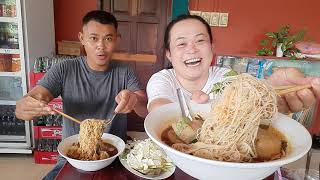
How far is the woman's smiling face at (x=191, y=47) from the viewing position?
1.11m

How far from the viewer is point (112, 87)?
1.64 metres

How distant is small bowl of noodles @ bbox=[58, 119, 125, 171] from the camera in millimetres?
887

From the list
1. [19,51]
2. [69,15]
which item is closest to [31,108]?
[19,51]

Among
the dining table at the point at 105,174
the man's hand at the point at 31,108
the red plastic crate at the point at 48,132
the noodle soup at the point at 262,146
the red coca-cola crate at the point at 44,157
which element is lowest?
the red coca-cola crate at the point at 44,157

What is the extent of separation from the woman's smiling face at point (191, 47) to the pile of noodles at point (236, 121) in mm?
344

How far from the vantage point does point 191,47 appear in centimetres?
111

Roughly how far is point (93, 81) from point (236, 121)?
109cm

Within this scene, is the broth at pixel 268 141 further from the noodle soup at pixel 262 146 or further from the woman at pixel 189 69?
the woman at pixel 189 69

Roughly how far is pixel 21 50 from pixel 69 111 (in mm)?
1303

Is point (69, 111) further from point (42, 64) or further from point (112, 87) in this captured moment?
point (42, 64)

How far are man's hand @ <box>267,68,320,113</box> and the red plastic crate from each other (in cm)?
220

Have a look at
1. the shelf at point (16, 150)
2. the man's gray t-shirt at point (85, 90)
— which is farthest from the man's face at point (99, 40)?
the shelf at point (16, 150)

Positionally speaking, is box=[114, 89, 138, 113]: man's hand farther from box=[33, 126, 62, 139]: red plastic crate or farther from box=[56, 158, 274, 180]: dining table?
→ box=[33, 126, 62, 139]: red plastic crate

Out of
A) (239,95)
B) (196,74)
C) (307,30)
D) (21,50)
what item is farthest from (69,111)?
(307,30)
